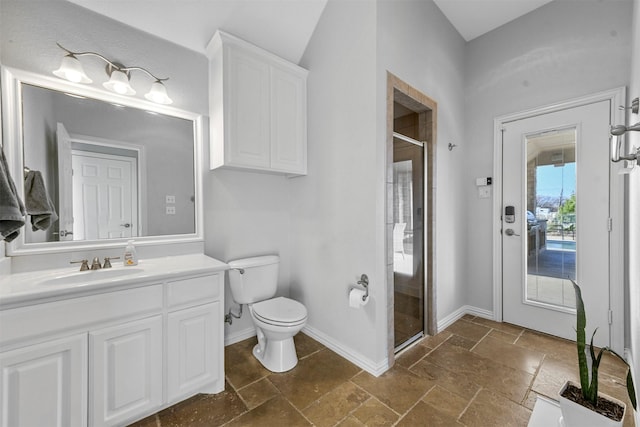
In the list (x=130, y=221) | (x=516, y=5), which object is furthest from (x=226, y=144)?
(x=516, y=5)

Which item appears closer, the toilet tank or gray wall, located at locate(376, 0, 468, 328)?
gray wall, located at locate(376, 0, 468, 328)

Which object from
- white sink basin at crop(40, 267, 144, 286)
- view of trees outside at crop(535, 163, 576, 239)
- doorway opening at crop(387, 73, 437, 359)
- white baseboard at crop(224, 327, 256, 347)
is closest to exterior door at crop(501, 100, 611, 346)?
view of trees outside at crop(535, 163, 576, 239)

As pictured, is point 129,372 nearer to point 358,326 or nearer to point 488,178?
point 358,326

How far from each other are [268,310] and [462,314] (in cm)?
216

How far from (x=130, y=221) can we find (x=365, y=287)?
1.76m

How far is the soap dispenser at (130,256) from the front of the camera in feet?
5.60

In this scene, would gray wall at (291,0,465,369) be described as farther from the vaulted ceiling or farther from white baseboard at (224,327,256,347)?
white baseboard at (224,327,256,347)

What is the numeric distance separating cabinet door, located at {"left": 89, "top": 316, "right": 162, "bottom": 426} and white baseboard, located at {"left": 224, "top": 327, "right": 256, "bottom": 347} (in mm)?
795

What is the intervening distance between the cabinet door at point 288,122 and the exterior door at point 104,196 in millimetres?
1058

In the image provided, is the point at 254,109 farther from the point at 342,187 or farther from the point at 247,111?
the point at 342,187

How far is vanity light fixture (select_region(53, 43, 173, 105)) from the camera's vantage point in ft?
5.20

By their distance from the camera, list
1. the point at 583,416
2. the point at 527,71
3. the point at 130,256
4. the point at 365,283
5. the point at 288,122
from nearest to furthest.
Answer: the point at 583,416 → the point at 130,256 → the point at 365,283 → the point at 288,122 → the point at 527,71

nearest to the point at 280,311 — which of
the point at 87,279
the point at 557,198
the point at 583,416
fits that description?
the point at 87,279

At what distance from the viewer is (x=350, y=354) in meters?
2.04
